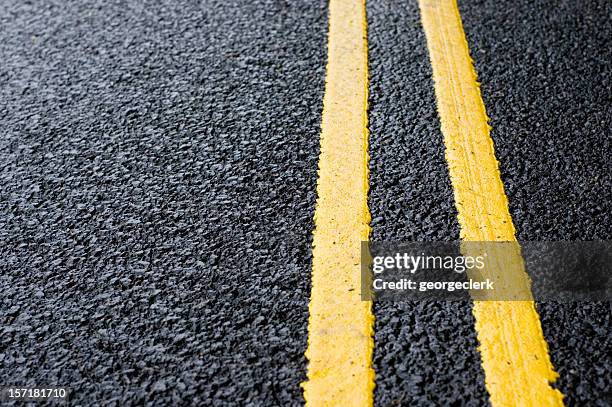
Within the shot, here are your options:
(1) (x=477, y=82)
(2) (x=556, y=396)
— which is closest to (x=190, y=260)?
(2) (x=556, y=396)

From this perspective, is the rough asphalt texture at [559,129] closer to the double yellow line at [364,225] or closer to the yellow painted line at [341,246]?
the double yellow line at [364,225]

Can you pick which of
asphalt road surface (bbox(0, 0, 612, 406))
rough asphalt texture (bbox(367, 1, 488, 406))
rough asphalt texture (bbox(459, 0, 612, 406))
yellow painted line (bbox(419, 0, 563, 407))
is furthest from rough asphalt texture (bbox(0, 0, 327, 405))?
rough asphalt texture (bbox(459, 0, 612, 406))

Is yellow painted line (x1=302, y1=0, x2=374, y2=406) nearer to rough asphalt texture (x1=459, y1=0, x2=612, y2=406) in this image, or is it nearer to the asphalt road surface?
the asphalt road surface

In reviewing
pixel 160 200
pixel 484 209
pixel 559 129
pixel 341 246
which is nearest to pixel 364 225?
pixel 341 246

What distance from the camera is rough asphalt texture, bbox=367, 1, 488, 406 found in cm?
176

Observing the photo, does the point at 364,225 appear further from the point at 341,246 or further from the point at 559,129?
the point at 559,129

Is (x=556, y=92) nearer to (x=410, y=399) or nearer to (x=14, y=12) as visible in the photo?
(x=410, y=399)

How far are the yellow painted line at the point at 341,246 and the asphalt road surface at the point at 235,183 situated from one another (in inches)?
1.6

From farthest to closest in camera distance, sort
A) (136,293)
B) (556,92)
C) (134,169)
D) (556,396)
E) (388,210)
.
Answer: (556,92)
(134,169)
(388,210)
(136,293)
(556,396)

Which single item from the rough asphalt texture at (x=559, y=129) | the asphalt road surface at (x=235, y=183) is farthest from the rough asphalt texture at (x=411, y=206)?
the rough asphalt texture at (x=559, y=129)

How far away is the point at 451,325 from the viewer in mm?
1912

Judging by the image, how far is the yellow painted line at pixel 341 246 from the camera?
70.1 inches

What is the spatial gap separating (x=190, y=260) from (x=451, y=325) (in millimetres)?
792

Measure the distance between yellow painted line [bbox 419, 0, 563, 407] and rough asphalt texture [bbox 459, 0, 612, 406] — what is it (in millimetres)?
38
